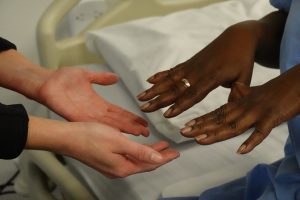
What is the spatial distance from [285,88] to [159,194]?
0.41 metres

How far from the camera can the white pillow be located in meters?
1.10

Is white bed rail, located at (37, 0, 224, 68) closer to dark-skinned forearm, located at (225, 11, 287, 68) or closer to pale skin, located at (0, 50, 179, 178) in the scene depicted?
pale skin, located at (0, 50, 179, 178)

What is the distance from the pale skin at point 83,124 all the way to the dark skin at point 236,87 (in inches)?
3.3

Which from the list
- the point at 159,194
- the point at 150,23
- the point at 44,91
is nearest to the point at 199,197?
the point at 159,194

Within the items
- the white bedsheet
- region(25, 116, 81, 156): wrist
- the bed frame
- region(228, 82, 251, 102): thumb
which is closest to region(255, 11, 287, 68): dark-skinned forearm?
region(228, 82, 251, 102): thumb

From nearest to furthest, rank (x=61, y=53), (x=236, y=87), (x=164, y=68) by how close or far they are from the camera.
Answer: (x=236, y=87) < (x=164, y=68) < (x=61, y=53)

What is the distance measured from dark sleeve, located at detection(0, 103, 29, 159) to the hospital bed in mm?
329

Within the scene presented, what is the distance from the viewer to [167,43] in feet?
3.95

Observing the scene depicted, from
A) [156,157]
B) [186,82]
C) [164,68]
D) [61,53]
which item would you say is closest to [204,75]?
[186,82]

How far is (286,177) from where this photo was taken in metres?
0.76

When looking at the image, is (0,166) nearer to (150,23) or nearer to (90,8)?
(90,8)

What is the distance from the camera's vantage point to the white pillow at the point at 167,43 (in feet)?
3.61

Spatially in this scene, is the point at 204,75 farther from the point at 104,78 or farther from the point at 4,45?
the point at 4,45

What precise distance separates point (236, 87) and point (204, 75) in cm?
7
